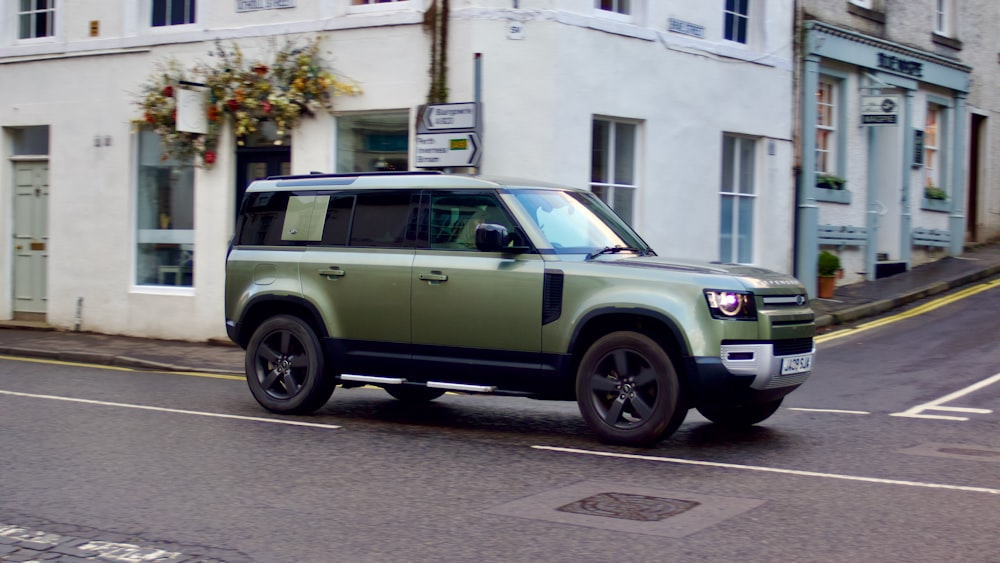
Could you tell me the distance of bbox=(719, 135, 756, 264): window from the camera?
18.1 m

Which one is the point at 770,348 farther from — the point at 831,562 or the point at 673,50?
the point at 673,50

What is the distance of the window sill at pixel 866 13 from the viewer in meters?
20.9

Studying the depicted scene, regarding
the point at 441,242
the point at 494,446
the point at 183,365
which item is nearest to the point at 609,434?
the point at 494,446

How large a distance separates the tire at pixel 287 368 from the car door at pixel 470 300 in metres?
1.04

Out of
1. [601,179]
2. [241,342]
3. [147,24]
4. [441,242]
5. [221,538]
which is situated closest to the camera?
[221,538]

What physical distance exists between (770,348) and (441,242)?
2764mm

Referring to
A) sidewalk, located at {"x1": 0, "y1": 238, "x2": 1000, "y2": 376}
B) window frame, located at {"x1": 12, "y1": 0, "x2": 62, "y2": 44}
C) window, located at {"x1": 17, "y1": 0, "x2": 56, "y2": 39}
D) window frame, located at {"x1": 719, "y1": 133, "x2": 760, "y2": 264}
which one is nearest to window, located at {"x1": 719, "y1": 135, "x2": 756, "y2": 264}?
window frame, located at {"x1": 719, "y1": 133, "x2": 760, "y2": 264}

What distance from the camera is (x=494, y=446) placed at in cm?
853

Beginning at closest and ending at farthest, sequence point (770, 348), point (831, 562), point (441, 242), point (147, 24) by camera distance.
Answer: point (831, 562), point (770, 348), point (441, 242), point (147, 24)

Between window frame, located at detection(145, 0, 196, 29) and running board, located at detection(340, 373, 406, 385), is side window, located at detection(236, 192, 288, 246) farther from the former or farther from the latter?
window frame, located at detection(145, 0, 196, 29)

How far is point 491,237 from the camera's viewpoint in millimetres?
8594

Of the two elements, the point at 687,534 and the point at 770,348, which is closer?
the point at 687,534

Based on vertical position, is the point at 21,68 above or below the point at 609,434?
above

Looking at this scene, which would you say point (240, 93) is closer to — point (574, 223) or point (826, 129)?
point (574, 223)
